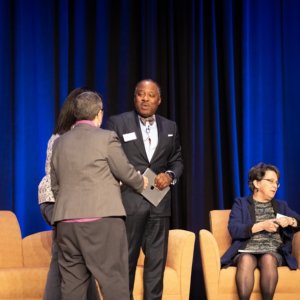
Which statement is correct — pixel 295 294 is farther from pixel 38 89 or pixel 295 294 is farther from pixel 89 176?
pixel 38 89

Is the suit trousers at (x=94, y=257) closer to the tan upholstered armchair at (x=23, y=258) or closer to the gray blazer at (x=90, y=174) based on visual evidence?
the gray blazer at (x=90, y=174)

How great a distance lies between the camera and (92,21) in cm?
592

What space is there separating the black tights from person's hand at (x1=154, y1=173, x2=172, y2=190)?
87 cm

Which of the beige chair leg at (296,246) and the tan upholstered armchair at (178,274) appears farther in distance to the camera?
the beige chair leg at (296,246)

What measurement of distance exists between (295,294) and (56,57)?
2929 mm

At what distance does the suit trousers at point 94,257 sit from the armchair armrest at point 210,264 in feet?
4.69

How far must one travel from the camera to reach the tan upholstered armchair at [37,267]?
4508 mm

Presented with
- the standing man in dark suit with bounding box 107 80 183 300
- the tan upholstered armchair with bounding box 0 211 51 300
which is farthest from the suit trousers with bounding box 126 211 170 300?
the tan upholstered armchair with bounding box 0 211 51 300

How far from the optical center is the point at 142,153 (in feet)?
14.0

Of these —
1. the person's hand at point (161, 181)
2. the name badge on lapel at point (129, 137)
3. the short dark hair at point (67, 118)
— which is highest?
the short dark hair at point (67, 118)

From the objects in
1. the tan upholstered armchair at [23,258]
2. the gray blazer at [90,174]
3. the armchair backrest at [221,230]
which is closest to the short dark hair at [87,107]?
the gray blazer at [90,174]

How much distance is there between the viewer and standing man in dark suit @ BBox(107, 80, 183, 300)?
416 centimetres

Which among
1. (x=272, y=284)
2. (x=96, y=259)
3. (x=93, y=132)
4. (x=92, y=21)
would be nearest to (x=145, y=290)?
(x=272, y=284)

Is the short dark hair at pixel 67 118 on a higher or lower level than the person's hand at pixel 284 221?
higher
